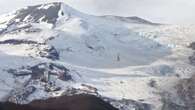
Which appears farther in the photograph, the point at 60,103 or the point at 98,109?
the point at 60,103

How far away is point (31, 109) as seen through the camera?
56219 mm

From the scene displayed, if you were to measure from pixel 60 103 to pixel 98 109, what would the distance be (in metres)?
4.51

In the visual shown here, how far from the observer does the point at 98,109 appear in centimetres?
5381

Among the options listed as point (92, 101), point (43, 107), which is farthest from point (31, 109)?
point (92, 101)

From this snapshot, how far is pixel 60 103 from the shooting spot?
5731 cm

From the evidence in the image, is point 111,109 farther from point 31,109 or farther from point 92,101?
point 31,109

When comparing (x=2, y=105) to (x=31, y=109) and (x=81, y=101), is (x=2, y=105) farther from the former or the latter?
(x=81, y=101)

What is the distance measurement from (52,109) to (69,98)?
243 centimetres

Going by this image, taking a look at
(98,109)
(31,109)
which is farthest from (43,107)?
(98,109)

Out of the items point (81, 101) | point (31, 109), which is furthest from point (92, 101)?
point (31, 109)

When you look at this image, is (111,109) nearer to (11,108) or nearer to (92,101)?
(92,101)

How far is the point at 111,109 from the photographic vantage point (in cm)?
5559

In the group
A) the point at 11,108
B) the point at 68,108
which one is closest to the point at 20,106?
the point at 11,108

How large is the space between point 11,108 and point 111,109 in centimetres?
745
